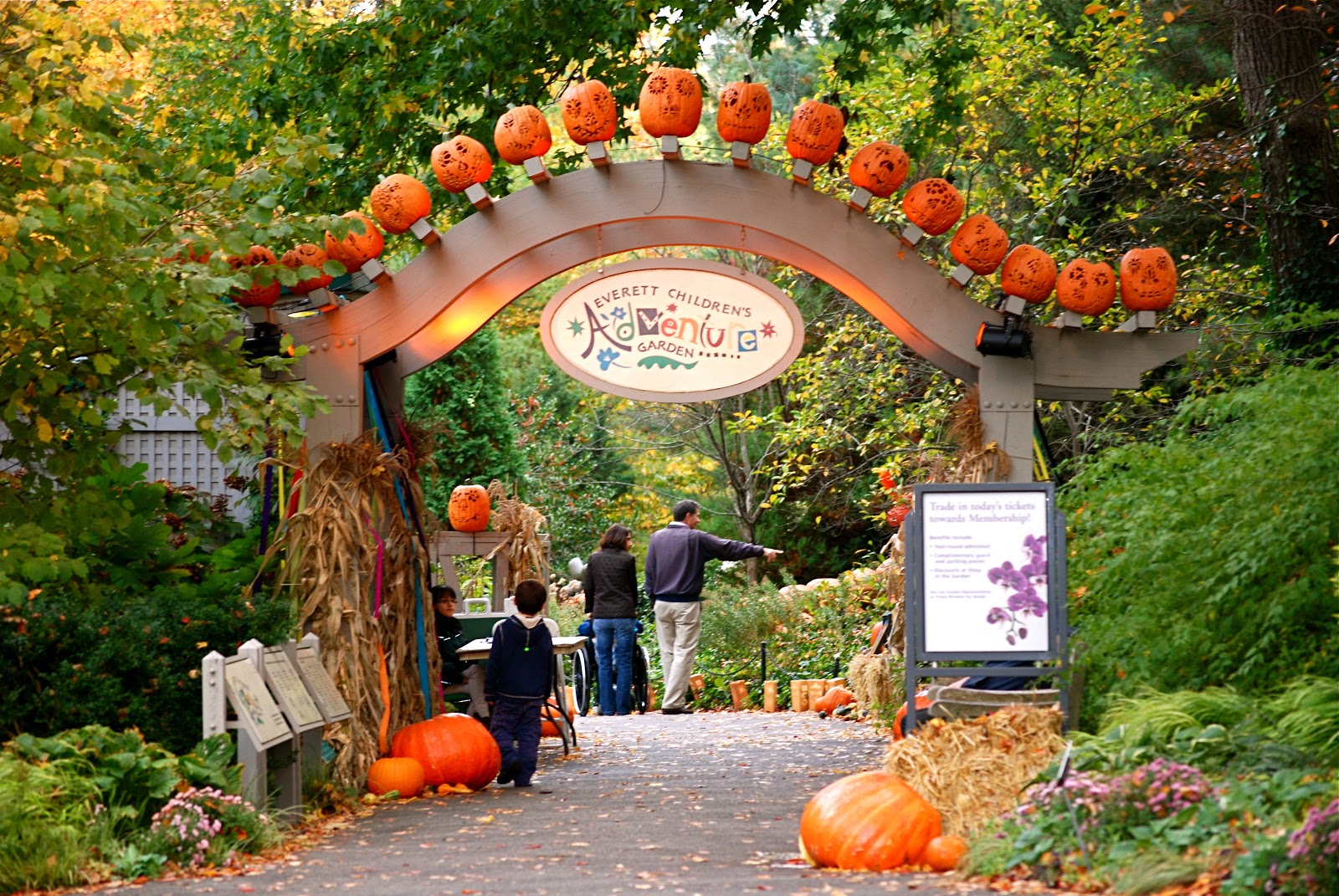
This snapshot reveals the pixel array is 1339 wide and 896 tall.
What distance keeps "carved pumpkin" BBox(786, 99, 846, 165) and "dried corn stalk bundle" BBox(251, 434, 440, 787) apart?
9.65ft

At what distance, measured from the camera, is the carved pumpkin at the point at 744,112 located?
8227 mm

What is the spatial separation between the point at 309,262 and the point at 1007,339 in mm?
3922

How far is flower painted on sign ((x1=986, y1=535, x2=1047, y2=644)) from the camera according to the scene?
7.01m

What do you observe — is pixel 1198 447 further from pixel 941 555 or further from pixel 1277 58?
pixel 1277 58

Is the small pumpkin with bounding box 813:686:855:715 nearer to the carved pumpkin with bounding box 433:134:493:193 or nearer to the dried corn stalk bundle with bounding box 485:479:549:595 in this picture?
the dried corn stalk bundle with bounding box 485:479:549:595

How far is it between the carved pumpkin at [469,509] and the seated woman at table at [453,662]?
2.63 m

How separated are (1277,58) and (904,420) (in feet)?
14.8

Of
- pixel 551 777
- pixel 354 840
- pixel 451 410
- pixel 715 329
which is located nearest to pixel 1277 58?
pixel 715 329

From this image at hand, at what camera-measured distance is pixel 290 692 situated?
7.24 meters

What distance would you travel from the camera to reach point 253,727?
21.7ft

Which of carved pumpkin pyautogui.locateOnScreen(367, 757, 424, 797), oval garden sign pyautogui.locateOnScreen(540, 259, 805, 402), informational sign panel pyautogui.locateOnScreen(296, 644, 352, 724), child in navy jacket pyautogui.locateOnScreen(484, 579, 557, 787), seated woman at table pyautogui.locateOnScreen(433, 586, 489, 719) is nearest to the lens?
informational sign panel pyautogui.locateOnScreen(296, 644, 352, 724)

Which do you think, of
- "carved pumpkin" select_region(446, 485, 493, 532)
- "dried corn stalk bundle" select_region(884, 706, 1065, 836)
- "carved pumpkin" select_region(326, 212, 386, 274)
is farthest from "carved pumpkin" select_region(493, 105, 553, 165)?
"carved pumpkin" select_region(446, 485, 493, 532)

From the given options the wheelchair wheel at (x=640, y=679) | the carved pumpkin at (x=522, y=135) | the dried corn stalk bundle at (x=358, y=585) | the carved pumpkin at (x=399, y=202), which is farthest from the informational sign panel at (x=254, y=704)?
the wheelchair wheel at (x=640, y=679)

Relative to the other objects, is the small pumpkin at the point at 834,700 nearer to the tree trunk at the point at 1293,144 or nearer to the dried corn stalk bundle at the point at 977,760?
the tree trunk at the point at 1293,144
